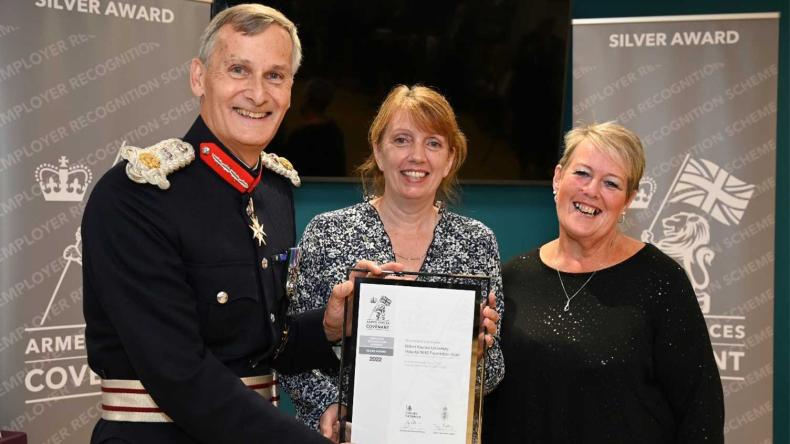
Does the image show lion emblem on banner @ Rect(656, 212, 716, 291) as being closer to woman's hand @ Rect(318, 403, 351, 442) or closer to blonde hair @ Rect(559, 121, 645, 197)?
blonde hair @ Rect(559, 121, 645, 197)

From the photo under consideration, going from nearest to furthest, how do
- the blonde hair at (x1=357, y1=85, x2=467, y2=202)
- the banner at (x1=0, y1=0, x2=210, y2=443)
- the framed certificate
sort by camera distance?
1. the framed certificate
2. the blonde hair at (x1=357, y1=85, x2=467, y2=202)
3. the banner at (x1=0, y1=0, x2=210, y2=443)

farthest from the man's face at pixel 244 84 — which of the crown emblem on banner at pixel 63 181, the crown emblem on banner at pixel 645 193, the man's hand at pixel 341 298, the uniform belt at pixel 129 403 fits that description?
the crown emblem on banner at pixel 645 193

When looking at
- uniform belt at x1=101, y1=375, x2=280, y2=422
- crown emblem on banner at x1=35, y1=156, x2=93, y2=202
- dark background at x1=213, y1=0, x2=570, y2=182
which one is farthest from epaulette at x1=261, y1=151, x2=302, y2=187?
dark background at x1=213, y1=0, x2=570, y2=182

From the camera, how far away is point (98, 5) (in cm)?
411

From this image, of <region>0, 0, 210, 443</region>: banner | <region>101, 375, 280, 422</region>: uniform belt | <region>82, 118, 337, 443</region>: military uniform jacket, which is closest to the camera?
<region>82, 118, 337, 443</region>: military uniform jacket

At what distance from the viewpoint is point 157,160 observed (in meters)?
1.79

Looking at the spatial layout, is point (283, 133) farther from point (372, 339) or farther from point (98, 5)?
point (372, 339)

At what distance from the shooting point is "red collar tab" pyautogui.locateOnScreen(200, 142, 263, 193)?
190 centimetres

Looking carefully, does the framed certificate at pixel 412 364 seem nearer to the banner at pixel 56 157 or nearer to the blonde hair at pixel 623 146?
the blonde hair at pixel 623 146

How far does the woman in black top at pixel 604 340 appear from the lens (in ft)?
8.71

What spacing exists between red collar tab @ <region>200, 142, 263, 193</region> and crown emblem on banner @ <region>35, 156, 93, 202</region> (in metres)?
2.44

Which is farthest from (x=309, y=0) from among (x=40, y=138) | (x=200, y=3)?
(x=40, y=138)

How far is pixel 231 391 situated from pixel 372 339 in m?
0.53

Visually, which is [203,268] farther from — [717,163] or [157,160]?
[717,163]
